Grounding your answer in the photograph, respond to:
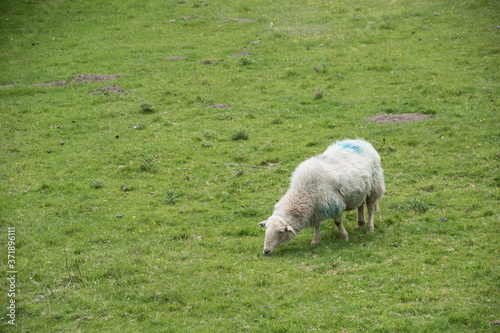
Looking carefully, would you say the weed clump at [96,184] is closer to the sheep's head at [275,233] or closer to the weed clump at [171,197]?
the weed clump at [171,197]

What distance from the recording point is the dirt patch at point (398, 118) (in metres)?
19.1

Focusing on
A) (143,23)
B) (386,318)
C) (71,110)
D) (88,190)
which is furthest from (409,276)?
(143,23)

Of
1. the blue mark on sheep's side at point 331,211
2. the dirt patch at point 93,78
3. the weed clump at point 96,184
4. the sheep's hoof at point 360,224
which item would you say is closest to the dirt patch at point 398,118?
the sheep's hoof at point 360,224

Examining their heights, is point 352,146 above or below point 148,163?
above

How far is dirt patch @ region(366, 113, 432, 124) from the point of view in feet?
62.5

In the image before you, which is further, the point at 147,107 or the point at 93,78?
the point at 93,78

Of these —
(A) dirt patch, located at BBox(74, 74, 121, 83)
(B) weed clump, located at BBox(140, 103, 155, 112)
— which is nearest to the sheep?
(B) weed clump, located at BBox(140, 103, 155, 112)

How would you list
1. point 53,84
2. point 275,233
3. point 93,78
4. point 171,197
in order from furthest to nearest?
point 93,78, point 53,84, point 171,197, point 275,233

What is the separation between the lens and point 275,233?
36.4 feet

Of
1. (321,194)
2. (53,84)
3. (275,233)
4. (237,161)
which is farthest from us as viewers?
(53,84)

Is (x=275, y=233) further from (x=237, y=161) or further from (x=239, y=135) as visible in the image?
(x=239, y=135)

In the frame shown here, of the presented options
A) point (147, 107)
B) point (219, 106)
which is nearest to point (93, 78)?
point (147, 107)

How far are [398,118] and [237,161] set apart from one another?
7.55 m

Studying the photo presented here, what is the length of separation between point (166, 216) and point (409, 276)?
7317mm
